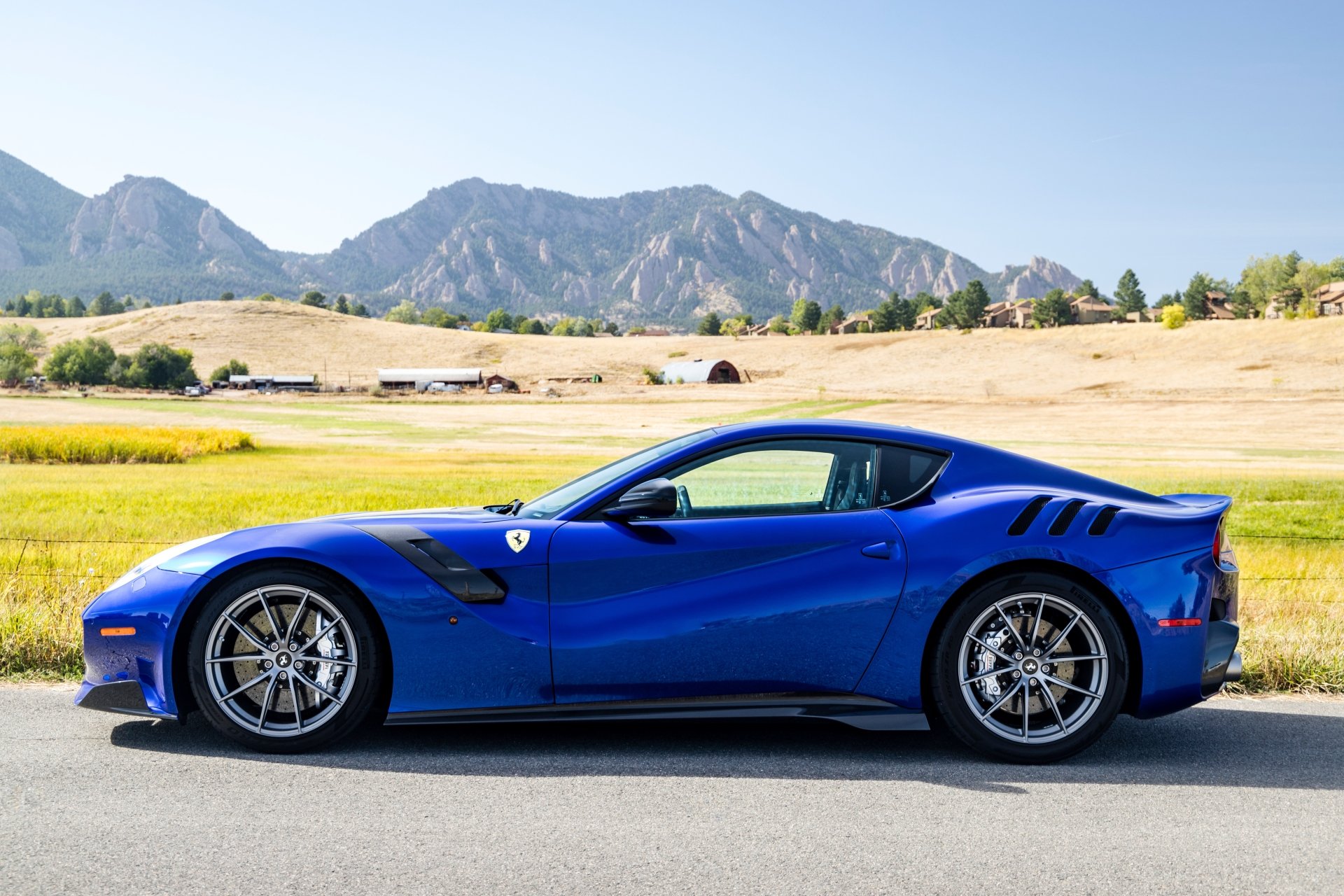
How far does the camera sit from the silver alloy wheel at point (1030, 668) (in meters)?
4.18

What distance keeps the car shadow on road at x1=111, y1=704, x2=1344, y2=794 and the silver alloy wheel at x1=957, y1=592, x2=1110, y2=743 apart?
18 cm

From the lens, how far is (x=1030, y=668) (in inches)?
165

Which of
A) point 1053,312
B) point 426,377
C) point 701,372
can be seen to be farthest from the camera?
point 1053,312

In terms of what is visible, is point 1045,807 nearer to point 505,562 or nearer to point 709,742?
point 709,742

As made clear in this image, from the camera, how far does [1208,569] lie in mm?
4262

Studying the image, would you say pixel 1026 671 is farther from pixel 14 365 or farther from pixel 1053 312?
pixel 1053 312

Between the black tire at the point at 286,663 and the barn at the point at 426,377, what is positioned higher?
the barn at the point at 426,377

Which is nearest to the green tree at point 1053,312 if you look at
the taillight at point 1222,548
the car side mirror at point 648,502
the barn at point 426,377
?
the barn at point 426,377

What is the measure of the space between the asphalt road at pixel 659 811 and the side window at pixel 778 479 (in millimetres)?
991

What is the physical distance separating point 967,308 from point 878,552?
118 metres

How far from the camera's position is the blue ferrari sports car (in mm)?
4094

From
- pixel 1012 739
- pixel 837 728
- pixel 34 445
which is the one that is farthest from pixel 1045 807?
pixel 34 445

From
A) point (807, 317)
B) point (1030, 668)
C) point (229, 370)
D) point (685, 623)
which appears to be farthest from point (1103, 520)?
point (807, 317)

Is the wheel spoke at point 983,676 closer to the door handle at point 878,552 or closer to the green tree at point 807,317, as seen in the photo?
the door handle at point 878,552
